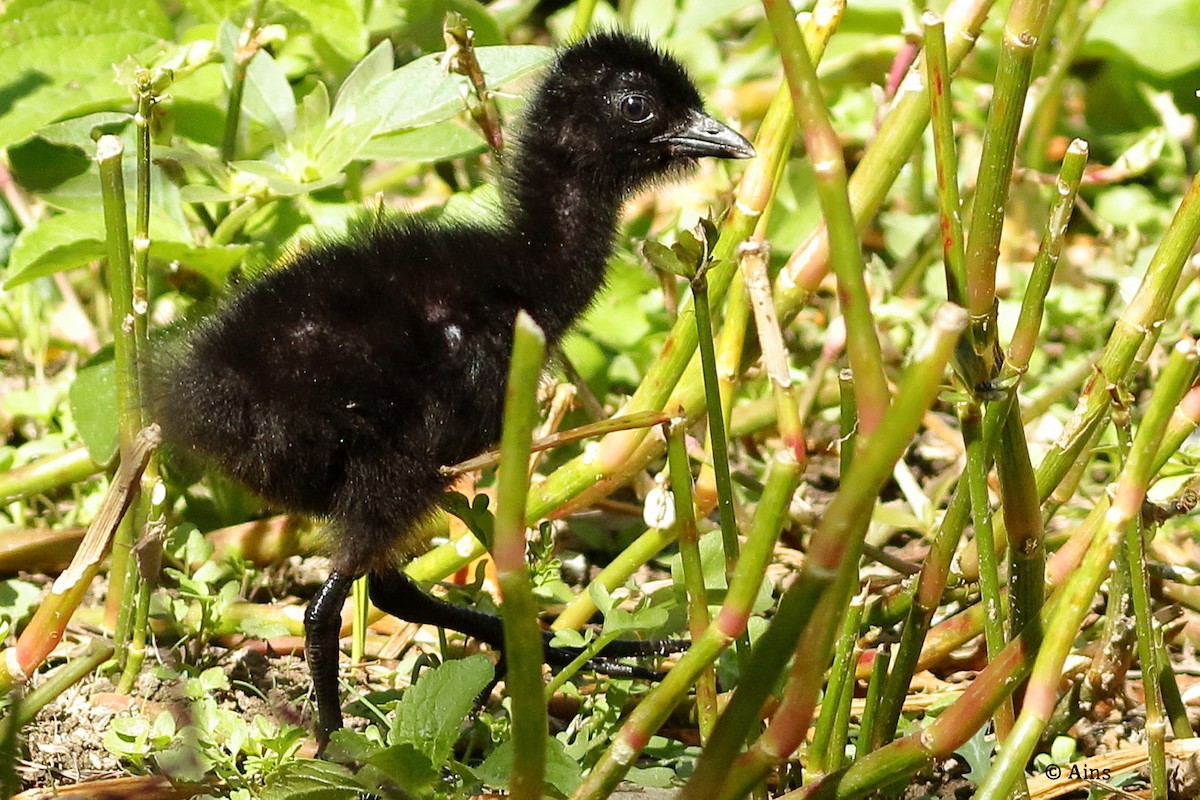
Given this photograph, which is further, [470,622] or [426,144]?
[426,144]

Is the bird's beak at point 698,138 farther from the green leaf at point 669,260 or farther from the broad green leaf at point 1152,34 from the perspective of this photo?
the broad green leaf at point 1152,34

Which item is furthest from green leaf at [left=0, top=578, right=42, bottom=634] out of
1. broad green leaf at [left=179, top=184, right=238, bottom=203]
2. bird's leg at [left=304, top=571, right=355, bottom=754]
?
broad green leaf at [left=179, top=184, right=238, bottom=203]

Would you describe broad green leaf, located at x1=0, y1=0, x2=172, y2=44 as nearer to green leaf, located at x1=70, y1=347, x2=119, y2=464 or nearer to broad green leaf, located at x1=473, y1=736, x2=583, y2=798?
green leaf, located at x1=70, y1=347, x2=119, y2=464

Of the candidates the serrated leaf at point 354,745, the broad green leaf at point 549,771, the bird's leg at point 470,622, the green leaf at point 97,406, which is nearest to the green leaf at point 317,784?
the serrated leaf at point 354,745

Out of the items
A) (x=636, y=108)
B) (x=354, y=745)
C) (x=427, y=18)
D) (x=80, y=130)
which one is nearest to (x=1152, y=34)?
(x=427, y=18)

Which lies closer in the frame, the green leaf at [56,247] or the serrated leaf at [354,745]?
the serrated leaf at [354,745]

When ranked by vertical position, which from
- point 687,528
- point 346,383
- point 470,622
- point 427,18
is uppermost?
point 427,18

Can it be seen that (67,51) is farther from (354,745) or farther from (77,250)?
(354,745)
